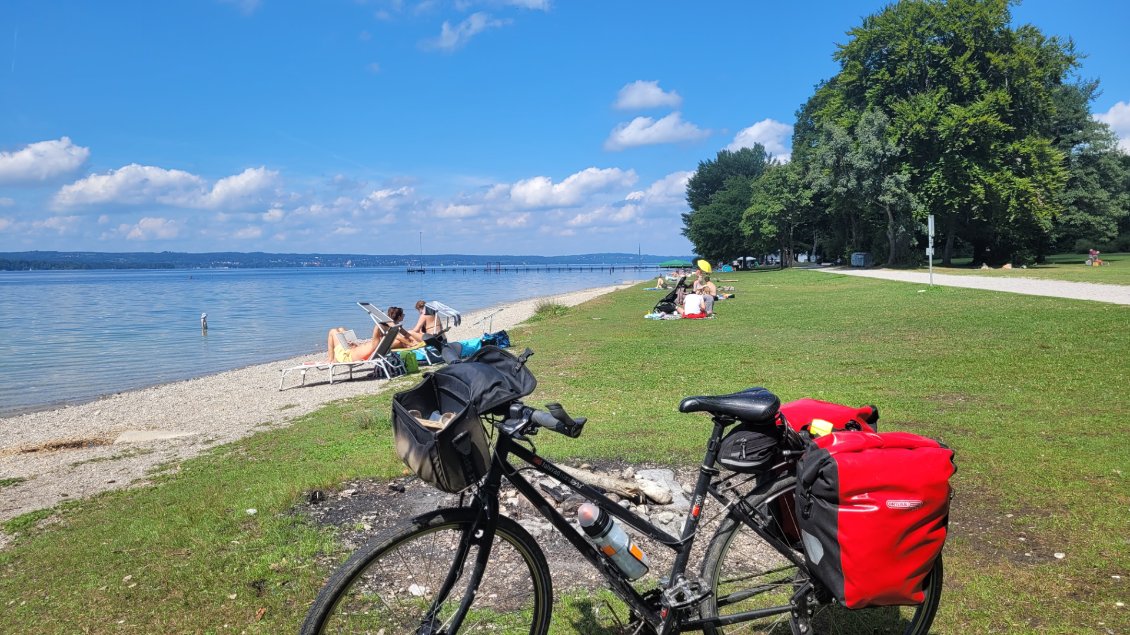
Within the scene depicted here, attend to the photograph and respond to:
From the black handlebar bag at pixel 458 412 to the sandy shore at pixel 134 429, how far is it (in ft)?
14.3

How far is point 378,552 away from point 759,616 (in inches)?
66.0

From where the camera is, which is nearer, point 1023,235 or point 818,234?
point 1023,235

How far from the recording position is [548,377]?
11008 mm

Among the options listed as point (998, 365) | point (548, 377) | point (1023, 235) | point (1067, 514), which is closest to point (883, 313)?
point (998, 365)

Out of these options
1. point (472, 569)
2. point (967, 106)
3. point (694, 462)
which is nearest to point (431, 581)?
point (472, 569)

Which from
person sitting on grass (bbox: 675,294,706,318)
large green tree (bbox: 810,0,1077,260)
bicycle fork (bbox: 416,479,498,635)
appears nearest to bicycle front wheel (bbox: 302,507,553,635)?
bicycle fork (bbox: 416,479,498,635)

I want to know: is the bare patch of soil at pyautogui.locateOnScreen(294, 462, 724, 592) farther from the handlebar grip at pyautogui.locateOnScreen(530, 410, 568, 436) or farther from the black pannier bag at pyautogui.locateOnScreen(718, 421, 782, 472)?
the handlebar grip at pyautogui.locateOnScreen(530, 410, 568, 436)

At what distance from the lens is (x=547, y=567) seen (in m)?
2.82

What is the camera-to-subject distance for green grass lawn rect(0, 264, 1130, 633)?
3645 millimetres

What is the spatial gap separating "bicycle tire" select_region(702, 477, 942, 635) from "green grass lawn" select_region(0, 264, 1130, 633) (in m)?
0.60

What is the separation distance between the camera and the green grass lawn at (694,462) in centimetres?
364

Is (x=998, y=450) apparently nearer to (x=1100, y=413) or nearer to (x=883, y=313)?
(x=1100, y=413)

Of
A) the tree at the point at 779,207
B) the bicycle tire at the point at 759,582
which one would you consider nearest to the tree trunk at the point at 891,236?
the tree at the point at 779,207

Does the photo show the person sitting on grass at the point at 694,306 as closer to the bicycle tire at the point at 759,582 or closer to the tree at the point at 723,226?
the bicycle tire at the point at 759,582
